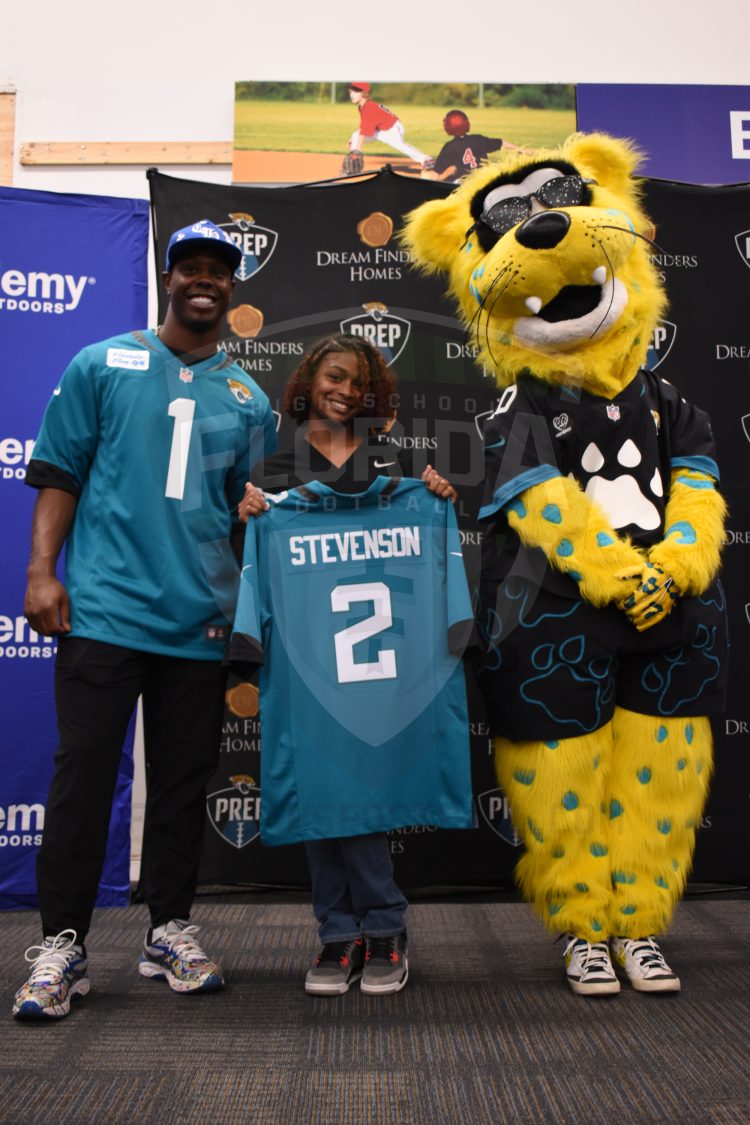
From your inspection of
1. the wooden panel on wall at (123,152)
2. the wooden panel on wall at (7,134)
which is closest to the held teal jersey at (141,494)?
the wooden panel on wall at (123,152)

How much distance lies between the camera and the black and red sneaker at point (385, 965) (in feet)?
6.00

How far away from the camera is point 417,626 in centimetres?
196

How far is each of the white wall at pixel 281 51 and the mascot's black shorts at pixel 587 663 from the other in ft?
8.16

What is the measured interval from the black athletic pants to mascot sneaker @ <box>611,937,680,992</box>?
2.95 ft

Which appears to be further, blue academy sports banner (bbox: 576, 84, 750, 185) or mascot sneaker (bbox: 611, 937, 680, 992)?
blue academy sports banner (bbox: 576, 84, 750, 185)

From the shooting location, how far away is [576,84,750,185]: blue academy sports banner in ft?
11.7

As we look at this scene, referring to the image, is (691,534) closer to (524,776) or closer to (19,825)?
(524,776)

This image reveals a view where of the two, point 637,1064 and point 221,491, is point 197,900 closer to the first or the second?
point 221,491

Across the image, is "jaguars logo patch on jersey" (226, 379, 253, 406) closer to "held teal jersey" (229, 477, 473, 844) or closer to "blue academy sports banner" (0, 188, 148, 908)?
"held teal jersey" (229, 477, 473, 844)

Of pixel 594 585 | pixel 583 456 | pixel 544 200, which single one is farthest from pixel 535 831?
pixel 544 200

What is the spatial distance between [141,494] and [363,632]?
21.1 inches

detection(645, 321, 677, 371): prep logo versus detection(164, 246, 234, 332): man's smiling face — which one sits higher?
detection(645, 321, 677, 371): prep logo

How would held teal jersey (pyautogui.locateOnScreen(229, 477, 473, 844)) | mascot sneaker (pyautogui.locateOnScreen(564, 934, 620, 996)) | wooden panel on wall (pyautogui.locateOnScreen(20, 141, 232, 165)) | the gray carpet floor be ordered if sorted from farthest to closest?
wooden panel on wall (pyautogui.locateOnScreen(20, 141, 232, 165)), held teal jersey (pyautogui.locateOnScreen(229, 477, 473, 844)), mascot sneaker (pyautogui.locateOnScreen(564, 934, 620, 996)), the gray carpet floor

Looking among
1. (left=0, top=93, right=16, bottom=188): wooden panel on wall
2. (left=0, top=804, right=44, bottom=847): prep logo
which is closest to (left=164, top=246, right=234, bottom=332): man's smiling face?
(left=0, top=804, right=44, bottom=847): prep logo
